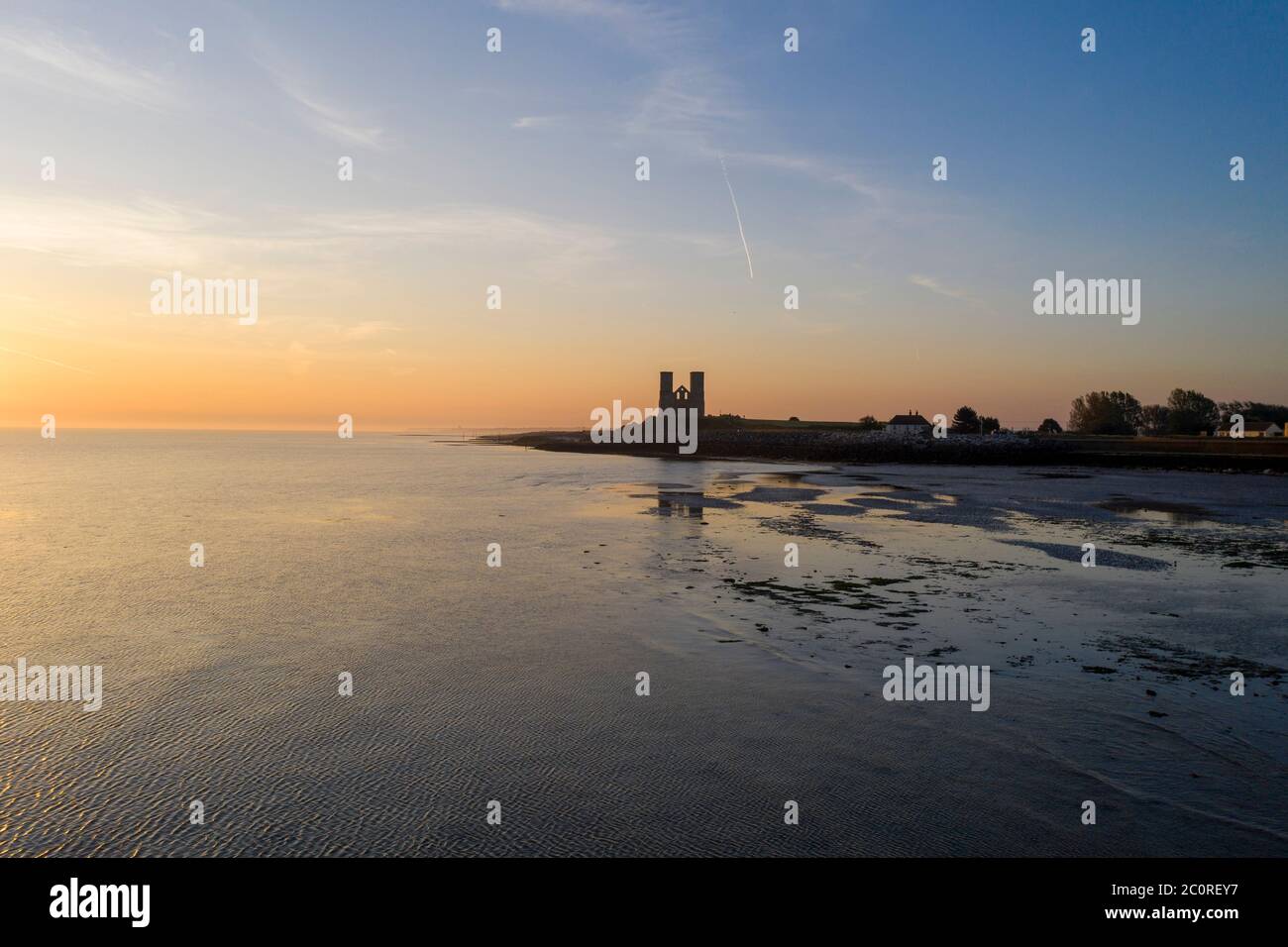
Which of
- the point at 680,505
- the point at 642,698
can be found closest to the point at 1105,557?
the point at 642,698

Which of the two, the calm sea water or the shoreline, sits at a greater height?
the shoreline

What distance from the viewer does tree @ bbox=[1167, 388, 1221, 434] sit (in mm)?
121387

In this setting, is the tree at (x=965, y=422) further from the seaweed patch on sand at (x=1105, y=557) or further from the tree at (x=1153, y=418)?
the seaweed patch on sand at (x=1105, y=557)

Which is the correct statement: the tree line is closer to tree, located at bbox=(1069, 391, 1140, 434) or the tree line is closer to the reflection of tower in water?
tree, located at bbox=(1069, 391, 1140, 434)

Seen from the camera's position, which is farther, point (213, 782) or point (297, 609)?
point (297, 609)

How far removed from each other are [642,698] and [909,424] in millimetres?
119047

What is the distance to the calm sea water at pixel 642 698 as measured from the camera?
6020 millimetres

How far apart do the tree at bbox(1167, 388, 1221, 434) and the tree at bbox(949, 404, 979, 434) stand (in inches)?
1216

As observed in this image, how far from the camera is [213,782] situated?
672 cm

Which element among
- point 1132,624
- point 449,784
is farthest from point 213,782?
point 1132,624

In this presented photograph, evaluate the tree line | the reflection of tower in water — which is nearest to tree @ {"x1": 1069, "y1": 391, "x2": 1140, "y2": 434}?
the tree line

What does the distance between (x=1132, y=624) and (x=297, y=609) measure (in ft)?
46.4

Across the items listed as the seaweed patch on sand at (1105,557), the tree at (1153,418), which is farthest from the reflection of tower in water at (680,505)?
the tree at (1153,418)
